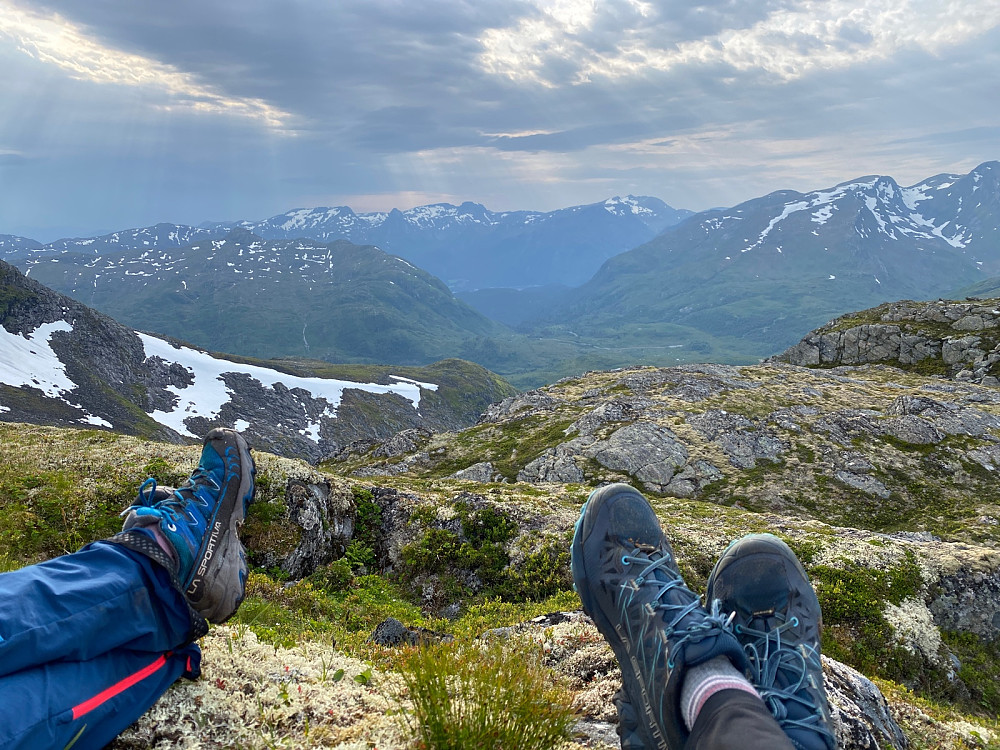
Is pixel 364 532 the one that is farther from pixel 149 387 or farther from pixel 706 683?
pixel 149 387

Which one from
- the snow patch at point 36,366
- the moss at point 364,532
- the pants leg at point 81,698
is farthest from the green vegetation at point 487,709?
the snow patch at point 36,366

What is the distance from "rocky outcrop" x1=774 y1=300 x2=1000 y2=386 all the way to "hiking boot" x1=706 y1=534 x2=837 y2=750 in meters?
66.5

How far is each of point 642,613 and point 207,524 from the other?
5209 mm

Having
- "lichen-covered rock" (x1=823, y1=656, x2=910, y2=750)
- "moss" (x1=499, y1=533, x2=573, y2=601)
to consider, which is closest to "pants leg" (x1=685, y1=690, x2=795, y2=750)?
"lichen-covered rock" (x1=823, y1=656, x2=910, y2=750)

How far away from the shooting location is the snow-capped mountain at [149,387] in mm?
130750

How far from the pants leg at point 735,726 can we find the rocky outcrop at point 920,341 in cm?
6903

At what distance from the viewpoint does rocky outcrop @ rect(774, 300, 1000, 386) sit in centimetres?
6084

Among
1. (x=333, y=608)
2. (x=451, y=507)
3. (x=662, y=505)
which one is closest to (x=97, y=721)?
(x=333, y=608)

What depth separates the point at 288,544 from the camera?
12.1 m

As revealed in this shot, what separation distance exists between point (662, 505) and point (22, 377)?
168 m

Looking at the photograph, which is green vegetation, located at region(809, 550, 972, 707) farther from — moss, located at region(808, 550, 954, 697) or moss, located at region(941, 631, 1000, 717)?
moss, located at region(941, 631, 1000, 717)

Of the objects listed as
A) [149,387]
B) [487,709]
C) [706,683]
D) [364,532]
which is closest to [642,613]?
[706,683]

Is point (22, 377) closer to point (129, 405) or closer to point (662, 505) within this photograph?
point (129, 405)

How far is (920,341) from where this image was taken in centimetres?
6788
